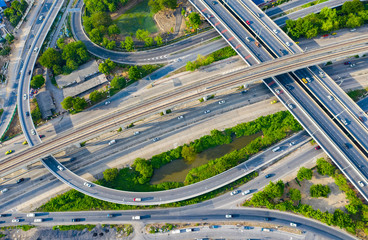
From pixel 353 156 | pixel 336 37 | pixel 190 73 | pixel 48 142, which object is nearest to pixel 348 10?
pixel 336 37

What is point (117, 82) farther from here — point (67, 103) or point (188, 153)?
point (188, 153)

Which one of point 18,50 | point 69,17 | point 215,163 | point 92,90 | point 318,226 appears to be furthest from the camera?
point 69,17

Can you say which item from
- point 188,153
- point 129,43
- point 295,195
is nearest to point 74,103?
point 129,43

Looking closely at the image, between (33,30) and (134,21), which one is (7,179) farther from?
Result: (134,21)

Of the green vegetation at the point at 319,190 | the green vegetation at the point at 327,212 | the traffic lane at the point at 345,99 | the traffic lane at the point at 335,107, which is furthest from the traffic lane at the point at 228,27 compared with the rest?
the green vegetation at the point at 319,190

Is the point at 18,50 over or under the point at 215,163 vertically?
over

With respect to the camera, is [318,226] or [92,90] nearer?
[318,226]

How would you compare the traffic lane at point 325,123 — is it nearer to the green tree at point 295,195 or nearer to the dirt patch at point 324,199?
the dirt patch at point 324,199
